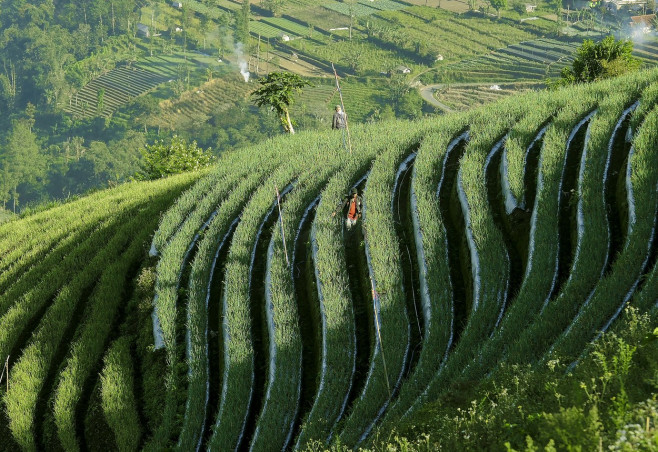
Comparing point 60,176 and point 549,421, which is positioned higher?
point 549,421

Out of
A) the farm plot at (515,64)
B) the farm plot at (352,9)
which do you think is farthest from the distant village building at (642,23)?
the farm plot at (352,9)

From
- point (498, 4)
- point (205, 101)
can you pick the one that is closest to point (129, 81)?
point (205, 101)

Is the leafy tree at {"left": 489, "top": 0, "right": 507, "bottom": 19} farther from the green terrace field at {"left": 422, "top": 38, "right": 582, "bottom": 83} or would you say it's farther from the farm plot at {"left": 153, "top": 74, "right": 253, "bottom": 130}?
the farm plot at {"left": 153, "top": 74, "right": 253, "bottom": 130}

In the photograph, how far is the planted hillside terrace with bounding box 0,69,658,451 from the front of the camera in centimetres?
1228

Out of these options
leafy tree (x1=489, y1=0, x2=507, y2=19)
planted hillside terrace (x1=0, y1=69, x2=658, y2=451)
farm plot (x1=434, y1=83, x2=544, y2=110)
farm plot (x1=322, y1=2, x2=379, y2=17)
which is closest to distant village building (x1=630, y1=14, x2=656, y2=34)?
farm plot (x1=434, y1=83, x2=544, y2=110)

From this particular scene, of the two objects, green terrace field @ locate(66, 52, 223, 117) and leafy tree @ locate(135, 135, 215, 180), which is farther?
green terrace field @ locate(66, 52, 223, 117)

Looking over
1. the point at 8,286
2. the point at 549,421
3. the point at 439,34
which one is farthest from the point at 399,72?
the point at 549,421

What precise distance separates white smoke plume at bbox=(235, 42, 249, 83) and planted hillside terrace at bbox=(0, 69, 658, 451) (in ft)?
454

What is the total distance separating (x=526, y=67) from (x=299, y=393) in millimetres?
128213

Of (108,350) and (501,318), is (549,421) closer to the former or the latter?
(501,318)

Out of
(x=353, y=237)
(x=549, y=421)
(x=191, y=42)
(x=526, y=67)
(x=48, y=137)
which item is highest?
(x=549, y=421)

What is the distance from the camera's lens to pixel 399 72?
140 meters

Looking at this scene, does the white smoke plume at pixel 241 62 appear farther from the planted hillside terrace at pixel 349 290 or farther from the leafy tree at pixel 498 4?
the planted hillside terrace at pixel 349 290

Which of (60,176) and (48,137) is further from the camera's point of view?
(48,137)
